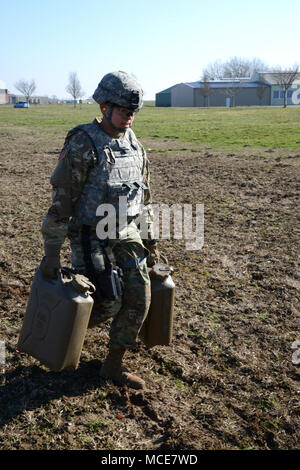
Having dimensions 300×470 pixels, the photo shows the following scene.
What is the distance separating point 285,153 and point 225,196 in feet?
19.2

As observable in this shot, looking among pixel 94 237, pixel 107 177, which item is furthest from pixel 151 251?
pixel 107 177

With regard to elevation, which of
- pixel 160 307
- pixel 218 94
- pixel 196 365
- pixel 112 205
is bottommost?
pixel 196 365

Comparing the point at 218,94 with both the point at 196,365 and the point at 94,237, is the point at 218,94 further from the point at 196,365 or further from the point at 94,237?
the point at 94,237

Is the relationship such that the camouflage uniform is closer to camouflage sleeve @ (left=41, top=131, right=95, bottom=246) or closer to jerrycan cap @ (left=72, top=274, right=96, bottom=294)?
camouflage sleeve @ (left=41, top=131, right=95, bottom=246)

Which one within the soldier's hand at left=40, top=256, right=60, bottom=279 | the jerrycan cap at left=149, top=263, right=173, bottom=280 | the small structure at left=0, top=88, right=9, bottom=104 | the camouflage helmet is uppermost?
the small structure at left=0, top=88, right=9, bottom=104

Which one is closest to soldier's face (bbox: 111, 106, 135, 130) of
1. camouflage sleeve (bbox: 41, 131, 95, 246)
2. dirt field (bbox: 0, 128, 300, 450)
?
camouflage sleeve (bbox: 41, 131, 95, 246)

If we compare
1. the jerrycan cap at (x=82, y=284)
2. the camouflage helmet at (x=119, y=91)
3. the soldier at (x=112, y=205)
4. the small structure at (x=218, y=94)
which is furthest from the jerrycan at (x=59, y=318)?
the small structure at (x=218, y=94)

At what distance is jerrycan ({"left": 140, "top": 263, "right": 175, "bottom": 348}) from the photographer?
3.87 meters

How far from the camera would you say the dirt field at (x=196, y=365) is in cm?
323

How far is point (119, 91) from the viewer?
3402 mm

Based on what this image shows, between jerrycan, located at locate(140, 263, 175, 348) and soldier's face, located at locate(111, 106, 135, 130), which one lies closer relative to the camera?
soldier's face, located at locate(111, 106, 135, 130)

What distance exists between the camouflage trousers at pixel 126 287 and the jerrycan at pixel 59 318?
20 centimetres

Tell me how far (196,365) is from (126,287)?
941 mm

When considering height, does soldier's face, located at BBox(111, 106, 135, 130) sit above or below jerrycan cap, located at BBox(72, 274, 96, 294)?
above
